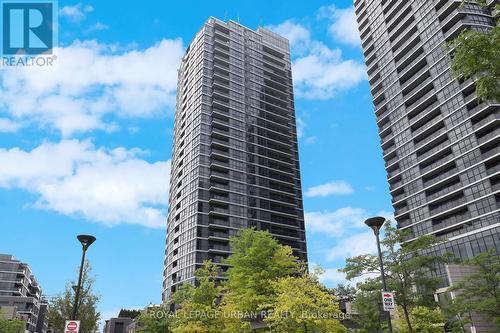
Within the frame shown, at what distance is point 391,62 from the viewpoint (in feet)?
314

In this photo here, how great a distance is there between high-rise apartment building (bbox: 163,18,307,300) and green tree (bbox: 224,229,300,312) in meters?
55.1

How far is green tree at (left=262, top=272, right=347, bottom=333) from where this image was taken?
78.9 feet

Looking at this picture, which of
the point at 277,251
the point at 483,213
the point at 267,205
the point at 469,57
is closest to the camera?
the point at 469,57

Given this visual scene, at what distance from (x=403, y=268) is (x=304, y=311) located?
7.29m

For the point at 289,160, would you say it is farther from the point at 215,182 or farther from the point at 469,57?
the point at 469,57

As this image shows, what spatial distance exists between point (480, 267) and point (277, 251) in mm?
15557

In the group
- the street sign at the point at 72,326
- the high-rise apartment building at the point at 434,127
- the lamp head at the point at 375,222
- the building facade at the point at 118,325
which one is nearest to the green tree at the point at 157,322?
the street sign at the point at 72,326

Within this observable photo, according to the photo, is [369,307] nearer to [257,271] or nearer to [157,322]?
[257,271]

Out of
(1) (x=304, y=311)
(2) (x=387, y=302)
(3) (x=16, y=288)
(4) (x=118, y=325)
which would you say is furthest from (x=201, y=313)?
(4) (x=118, y=325)

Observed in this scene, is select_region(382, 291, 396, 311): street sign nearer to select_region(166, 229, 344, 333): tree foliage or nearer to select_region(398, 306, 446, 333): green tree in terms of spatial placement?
select_region(166, 229, 344, 333): tree foliage

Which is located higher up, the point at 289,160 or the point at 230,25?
the point at 230,25

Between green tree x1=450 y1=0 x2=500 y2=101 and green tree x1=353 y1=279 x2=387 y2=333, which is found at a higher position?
green tree x1=450 y1=0 x2=500 y2=101

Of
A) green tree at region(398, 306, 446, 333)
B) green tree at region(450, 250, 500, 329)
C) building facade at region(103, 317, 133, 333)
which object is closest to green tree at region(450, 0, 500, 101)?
green tree at region(450, 250, 500, 329)

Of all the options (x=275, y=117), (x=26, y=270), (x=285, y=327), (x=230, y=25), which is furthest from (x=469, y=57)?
(x=26, y=270)
